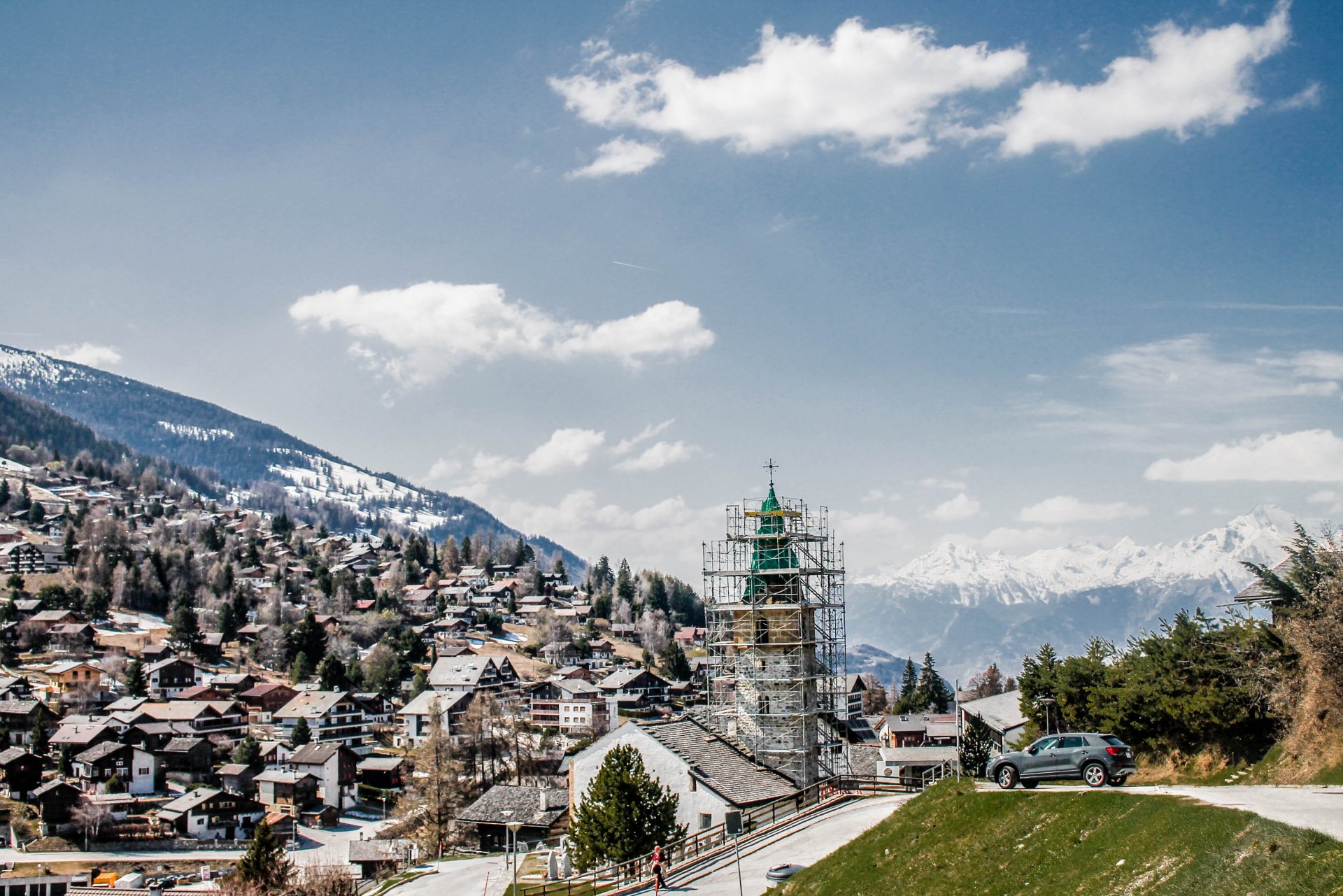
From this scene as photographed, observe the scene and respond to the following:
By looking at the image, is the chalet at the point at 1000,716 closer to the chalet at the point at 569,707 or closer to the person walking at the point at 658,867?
the person walking at the point at 658,867

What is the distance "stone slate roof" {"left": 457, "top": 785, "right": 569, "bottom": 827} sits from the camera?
168 ft

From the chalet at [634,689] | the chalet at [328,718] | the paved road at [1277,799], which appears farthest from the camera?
the chalet at [634,689]

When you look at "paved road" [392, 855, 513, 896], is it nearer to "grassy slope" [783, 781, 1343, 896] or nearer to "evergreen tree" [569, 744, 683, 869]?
"evergreen tree" [569, 744, 683, 869]

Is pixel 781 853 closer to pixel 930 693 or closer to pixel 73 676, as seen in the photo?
pixel 930 693

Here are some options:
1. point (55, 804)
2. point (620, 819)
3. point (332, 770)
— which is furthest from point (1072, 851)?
point (332, 770)

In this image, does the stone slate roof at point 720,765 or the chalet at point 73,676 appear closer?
the stone slate roof at point 720,765

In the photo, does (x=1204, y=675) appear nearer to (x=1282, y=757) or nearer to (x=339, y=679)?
(x=1282, y=757)

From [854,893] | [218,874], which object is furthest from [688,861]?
[218,874]

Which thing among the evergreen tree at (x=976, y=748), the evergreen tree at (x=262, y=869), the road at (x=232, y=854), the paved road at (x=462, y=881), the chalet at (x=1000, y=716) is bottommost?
the road at (x=232, y=854)

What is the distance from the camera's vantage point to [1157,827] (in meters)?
17.7

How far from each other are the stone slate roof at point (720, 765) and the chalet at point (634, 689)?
7010 cm

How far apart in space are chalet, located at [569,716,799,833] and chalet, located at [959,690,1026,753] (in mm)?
17102

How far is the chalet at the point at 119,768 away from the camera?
7869 cm

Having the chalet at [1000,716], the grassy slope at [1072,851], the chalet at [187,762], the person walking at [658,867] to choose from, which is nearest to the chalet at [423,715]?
the chalet at [187,762]
